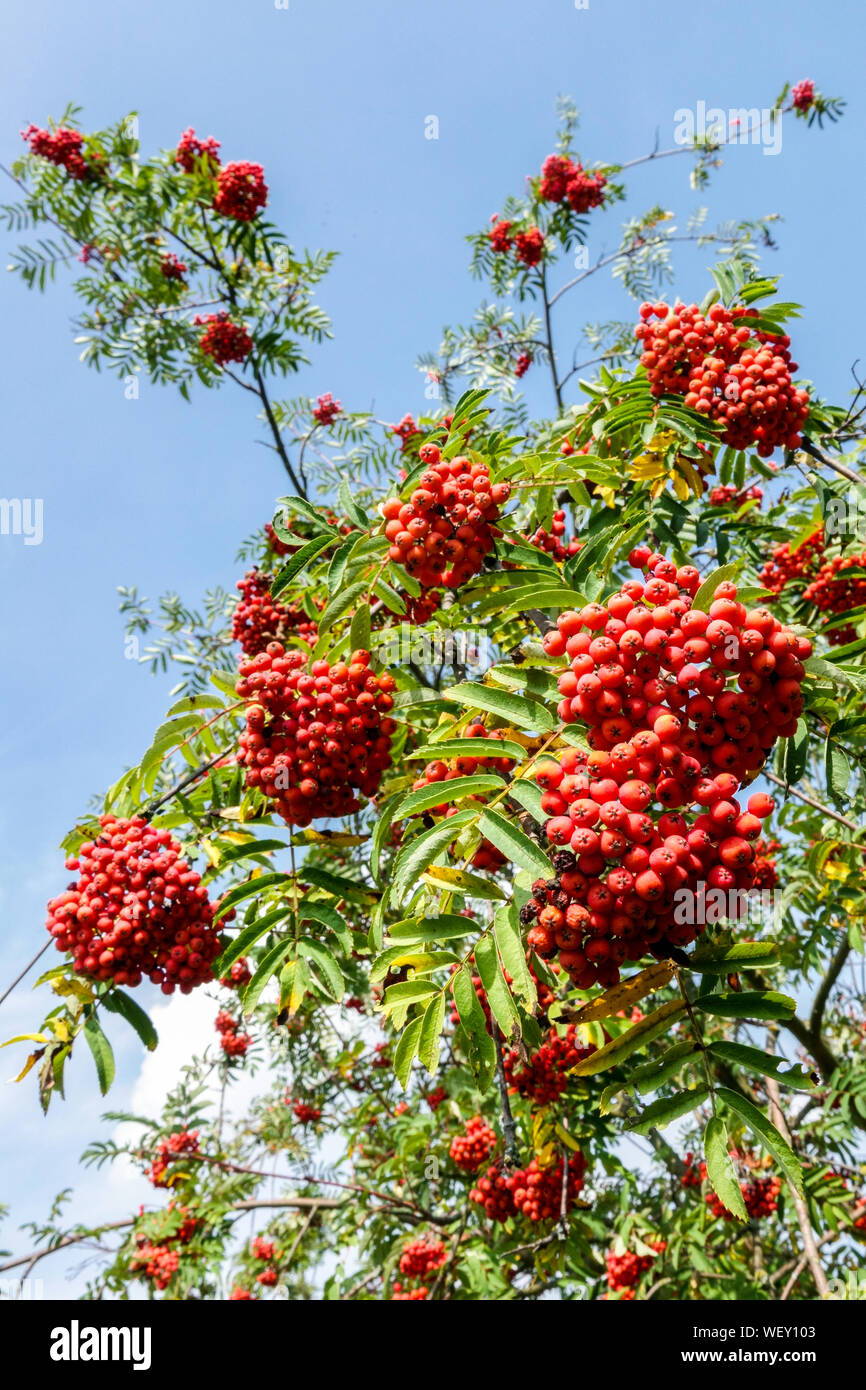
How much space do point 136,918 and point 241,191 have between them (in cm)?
609

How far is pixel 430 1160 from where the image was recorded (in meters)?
6.12

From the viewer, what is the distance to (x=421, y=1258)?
5.83 m

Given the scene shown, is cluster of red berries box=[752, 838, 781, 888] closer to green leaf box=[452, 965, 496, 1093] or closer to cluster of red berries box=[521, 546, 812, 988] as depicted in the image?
cluster of red berries box=[521, 546, 812, 988]

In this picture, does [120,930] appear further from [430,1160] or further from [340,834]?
[430,1160]

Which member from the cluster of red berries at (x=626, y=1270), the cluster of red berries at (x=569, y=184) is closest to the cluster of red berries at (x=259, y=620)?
the cluster of red berries at (x=626, y=1270)

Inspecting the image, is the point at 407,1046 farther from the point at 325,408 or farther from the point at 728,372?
the point at 325,408

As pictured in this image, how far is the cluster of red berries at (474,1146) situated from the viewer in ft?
18.9

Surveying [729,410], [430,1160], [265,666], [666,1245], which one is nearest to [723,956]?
[265,666]

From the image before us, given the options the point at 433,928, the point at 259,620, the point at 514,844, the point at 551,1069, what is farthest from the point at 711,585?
the point at 259,620

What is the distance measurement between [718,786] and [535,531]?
2478mm

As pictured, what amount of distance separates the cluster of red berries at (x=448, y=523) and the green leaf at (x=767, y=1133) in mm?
1861

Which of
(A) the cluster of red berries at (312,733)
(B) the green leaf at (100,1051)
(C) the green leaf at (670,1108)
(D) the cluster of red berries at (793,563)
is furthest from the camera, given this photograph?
(D) the cluster of red berries at (793,563)

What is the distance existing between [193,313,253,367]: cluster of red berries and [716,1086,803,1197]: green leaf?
22.2 ft

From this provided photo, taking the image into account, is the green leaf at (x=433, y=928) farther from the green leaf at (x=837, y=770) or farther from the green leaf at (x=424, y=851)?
the green leaf at (x=837, y=770)
